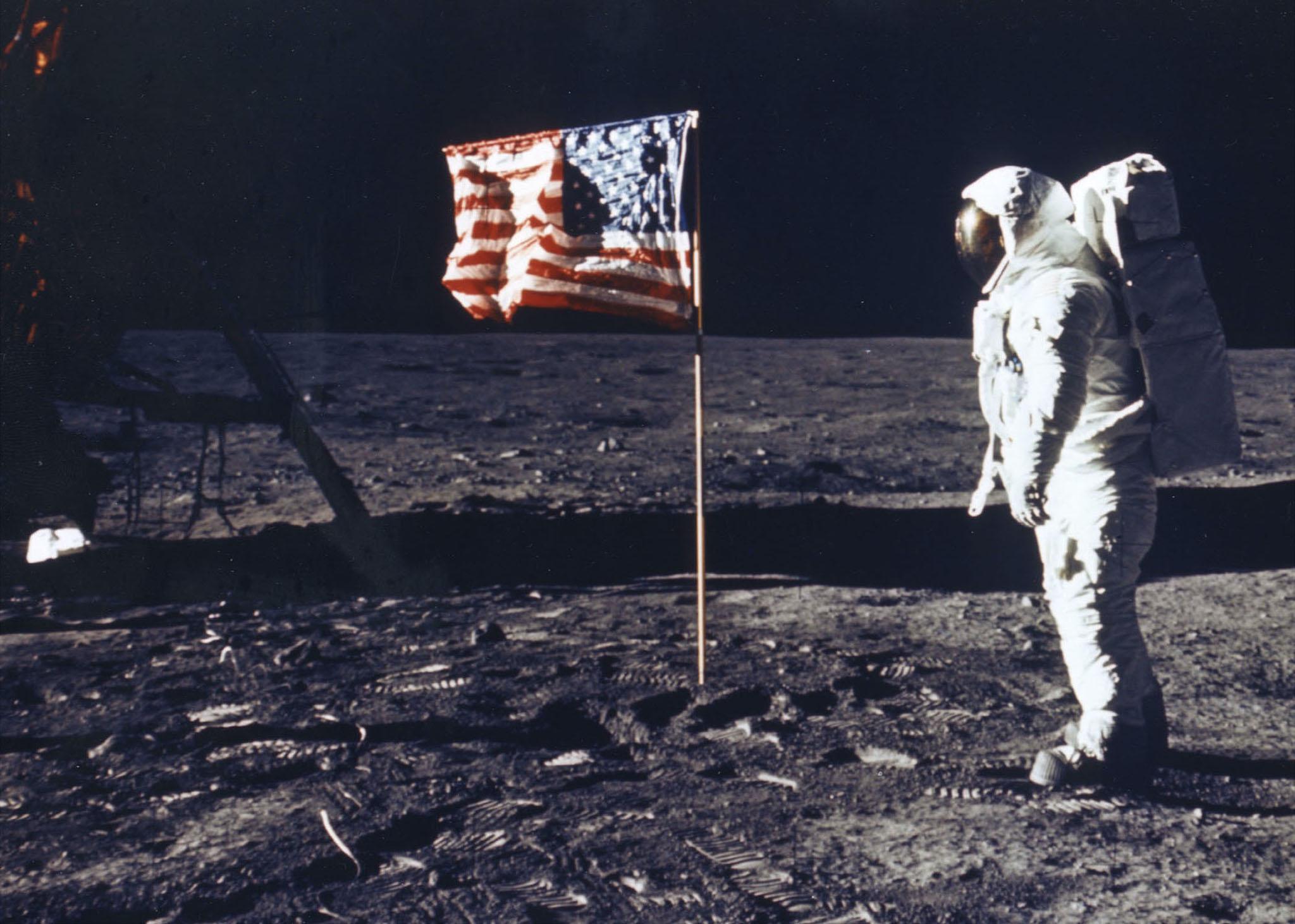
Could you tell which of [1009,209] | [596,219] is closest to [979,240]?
[1009,209]

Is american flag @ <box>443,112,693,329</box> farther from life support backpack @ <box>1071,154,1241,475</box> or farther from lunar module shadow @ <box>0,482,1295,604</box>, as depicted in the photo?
lunar module shadow @ <box>0,482,1295,604</box>

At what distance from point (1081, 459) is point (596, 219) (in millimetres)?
1557

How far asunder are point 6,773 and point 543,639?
1547 mm

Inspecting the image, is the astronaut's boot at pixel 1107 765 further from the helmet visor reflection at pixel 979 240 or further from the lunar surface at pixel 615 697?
the helmet visor reflection at pixel 979 240

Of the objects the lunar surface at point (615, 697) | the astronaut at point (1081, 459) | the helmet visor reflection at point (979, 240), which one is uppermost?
the helmet visor reflection at point (979, 240)

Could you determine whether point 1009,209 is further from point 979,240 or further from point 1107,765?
point 1107,765

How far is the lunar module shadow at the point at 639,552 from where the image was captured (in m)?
4.28

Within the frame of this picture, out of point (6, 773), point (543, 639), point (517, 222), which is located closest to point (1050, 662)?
point (543, 639)

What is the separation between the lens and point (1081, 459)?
7.98 feet

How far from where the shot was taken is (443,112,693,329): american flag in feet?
10.5

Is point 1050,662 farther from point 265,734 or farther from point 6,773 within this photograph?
point 6,773

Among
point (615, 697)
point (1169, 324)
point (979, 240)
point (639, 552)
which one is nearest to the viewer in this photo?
point (1169, 324)

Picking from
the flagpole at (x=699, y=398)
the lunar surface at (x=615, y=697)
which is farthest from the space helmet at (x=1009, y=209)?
the lunar surface at (x=615, y=697)

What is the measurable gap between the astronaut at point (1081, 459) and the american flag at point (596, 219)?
3.23 feet
